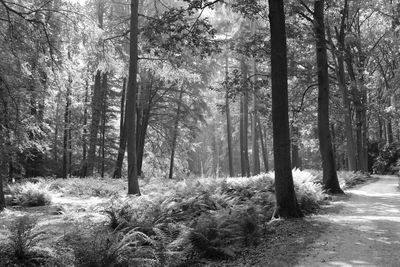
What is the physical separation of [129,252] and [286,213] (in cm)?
460

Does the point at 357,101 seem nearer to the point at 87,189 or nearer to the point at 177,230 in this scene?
the point at 87,189

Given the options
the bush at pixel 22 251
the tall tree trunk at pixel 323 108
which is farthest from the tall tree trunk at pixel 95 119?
the bush at pixel 22 251

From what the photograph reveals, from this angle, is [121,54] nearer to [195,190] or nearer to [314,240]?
[195,190]

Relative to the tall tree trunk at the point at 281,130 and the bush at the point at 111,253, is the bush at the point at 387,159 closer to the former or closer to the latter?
the tall tree trunk at the point at 281,130

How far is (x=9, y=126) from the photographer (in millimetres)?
12586

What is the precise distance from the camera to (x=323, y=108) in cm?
1620

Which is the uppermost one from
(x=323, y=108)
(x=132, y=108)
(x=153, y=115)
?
(x=153, y=115)

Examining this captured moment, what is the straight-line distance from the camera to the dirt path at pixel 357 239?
21.0 feet

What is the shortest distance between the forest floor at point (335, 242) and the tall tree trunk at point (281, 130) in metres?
0.55

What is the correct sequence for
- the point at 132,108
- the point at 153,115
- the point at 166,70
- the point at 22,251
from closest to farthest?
the point at 22,251
the point at 132,108
the point at 166,70
the point at 153,115

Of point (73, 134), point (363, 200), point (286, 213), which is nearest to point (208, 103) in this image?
point (73, 134)

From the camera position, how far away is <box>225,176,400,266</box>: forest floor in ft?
21.1

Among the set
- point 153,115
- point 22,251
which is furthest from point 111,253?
point 153,115

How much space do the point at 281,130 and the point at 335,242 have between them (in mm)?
3033
